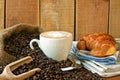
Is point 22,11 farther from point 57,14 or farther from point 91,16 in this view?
point 91,16

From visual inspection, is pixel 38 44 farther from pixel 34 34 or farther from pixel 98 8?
pixel 98 8

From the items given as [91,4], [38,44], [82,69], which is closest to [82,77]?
[82,69]

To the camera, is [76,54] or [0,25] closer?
[76,54]

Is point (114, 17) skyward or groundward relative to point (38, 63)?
skyward

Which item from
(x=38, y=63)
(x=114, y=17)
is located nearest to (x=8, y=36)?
(x=38, y=63)

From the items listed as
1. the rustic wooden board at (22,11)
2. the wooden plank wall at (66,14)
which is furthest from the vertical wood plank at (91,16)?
the rustic wooden board at (22,11)

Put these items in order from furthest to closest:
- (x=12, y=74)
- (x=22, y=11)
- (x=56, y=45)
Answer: (x=22, y=11) < (x=56, y=45) < (x=12, y=74)

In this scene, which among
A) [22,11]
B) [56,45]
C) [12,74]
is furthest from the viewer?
[22,11]
